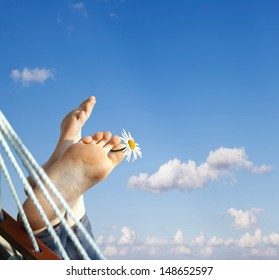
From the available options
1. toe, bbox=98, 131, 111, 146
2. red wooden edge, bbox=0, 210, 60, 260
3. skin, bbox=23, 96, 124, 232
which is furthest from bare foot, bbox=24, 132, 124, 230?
red wooden edge, bbox=0, 210, 60, 260

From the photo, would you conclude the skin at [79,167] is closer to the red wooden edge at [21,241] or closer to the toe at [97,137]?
the toe at [97,137]

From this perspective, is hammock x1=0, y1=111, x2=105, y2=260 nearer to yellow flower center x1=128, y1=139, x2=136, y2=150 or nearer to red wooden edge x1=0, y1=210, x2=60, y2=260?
A: red wooden edge x1=0, y1=210, x2=60, y2=260

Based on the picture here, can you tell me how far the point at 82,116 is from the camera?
1.57 meters

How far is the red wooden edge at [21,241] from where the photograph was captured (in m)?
0.86

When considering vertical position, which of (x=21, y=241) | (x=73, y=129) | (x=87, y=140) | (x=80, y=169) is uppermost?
(x=73, y=129)

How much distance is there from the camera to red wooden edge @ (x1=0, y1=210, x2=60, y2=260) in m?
0.86

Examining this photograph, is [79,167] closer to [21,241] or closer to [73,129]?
[73,129]

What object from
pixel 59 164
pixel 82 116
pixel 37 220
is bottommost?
pixel 37 220

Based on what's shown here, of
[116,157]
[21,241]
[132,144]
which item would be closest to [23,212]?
[21,241]

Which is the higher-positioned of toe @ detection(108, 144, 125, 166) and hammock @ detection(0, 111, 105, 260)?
toe @ detection(108, 144, 125, 166)

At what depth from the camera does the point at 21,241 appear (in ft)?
2.85
